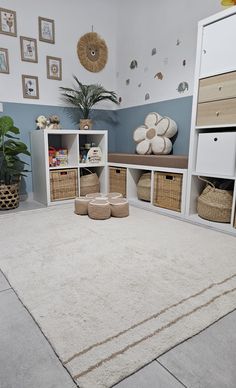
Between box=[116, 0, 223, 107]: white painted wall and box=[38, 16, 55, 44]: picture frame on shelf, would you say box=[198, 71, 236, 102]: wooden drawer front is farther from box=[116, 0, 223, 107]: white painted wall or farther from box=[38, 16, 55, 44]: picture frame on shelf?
box=[38, 16, 55, 44]: picture frame on shelf

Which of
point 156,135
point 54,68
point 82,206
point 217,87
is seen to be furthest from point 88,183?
point 217,87

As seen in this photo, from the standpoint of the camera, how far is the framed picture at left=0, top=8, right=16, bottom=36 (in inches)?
104

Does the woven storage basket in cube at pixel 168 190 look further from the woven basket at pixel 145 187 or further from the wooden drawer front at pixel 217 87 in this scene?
the wooden drawer front at pixel 217 87

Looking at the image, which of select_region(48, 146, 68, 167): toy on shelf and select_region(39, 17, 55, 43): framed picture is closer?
select_region(48, 146, 68, 167): toy on shelf

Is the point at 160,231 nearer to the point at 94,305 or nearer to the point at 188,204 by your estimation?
the point at 188,204

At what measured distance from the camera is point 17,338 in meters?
0.90

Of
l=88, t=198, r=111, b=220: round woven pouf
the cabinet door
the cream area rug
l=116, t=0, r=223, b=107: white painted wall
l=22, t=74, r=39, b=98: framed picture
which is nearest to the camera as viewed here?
the cream area rug

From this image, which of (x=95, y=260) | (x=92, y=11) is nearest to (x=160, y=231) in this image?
(x=95, y=260)

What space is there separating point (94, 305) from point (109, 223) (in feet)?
3.63

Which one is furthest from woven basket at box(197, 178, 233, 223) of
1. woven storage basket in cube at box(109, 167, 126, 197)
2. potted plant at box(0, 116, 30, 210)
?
potted plant at box(0, 116, 30, 210)

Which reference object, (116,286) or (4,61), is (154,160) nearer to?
(116,286)

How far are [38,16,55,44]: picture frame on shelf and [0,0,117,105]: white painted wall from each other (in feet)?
0.14

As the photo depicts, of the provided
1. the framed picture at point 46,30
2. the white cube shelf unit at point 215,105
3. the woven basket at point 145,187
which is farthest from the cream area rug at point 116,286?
the framed picture at point 46,30

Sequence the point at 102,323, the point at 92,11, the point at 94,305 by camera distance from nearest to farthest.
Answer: the point at 102,323 < the point at 94,305 < the point at 92,11
